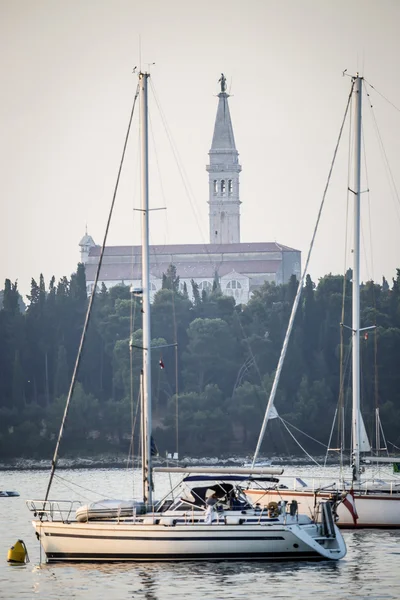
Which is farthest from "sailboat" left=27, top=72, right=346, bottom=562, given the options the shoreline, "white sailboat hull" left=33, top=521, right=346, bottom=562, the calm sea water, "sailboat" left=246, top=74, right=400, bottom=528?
the shoreline

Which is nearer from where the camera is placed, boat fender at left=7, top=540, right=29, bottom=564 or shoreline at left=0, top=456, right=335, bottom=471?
boat fender at left=7, top=540, right=29, bottom=564

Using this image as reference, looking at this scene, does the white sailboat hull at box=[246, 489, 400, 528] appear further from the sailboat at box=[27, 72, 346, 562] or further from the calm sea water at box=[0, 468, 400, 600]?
the sailboat at box=[27, 72, 346, 562]

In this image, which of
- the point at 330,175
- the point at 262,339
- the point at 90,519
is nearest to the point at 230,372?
the point at 262,339

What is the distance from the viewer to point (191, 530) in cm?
4103

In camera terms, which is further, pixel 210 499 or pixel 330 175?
pixel 330 175

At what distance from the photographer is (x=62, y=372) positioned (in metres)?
137

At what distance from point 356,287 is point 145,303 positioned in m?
12.1

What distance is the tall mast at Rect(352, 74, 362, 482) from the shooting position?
5229cm

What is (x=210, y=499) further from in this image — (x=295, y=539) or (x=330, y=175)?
(x=330, y=175)

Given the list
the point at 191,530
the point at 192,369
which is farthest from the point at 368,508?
the point at 192,369

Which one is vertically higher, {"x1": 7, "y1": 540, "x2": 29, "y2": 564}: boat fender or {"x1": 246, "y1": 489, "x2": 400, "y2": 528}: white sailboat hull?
{"x1": 246, "y1": 489, "x2": 400, "y2": 528}: white sailboat hull

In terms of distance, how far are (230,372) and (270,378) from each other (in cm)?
856

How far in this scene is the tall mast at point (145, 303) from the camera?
141 ft

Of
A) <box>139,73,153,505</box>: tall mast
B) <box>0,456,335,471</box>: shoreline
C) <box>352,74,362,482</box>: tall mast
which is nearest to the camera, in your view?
<box>139,73,153,505</box>: tall mast
